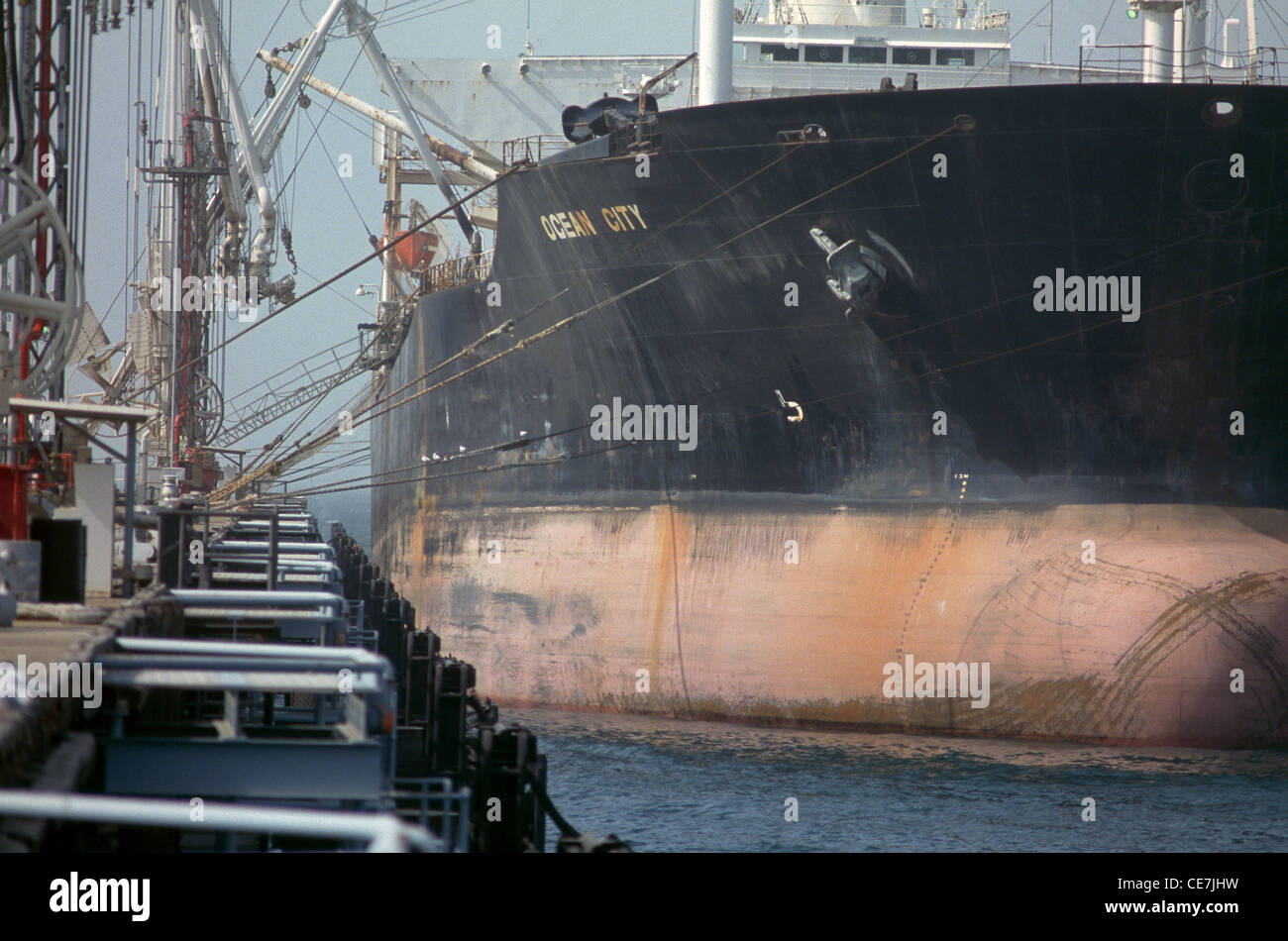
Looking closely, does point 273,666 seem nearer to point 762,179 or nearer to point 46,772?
point 46,772

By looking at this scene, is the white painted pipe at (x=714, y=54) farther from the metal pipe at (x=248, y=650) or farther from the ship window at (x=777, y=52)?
the metal pipe at (x=248, y=650)

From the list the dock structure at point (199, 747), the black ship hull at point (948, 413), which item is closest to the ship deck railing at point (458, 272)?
the black ship hull at point (948, 413)

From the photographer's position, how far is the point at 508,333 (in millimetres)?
24500

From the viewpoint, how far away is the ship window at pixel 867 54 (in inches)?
1281

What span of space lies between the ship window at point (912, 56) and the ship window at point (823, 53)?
4.55ft

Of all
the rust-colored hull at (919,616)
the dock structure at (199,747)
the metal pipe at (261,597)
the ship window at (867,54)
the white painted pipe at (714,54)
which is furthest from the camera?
the ship window at (867,54)

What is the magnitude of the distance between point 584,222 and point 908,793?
10.6m

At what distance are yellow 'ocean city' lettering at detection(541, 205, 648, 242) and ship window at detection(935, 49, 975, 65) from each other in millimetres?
14610

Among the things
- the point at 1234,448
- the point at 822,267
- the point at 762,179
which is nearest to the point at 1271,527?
the point at 1234,448

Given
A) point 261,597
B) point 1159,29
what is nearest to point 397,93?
point 1159,29

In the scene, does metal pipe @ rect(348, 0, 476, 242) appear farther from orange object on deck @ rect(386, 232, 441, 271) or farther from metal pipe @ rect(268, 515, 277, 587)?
metal pipe @ rect(268, 515, 277, 587)

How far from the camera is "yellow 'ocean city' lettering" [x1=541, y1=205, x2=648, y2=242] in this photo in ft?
69.8
